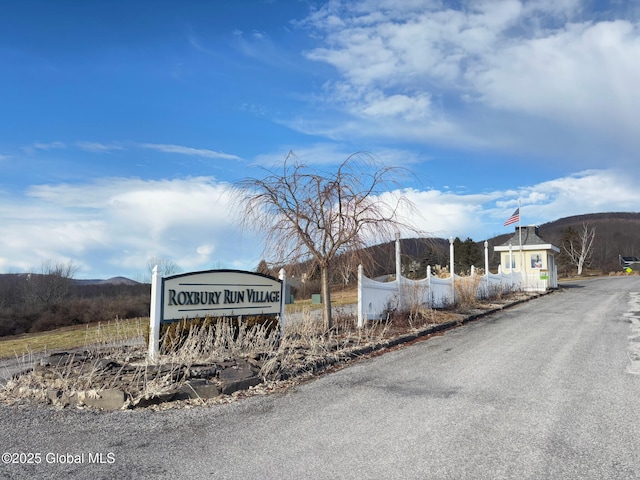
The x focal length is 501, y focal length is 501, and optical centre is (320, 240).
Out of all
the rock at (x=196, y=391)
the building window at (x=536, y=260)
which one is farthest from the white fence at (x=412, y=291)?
the building window at (x=536, y=260)

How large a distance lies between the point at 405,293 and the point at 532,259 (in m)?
25.4

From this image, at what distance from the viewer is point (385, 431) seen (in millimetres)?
5086

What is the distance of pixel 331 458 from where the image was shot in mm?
4371

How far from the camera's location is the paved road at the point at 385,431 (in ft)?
13.6

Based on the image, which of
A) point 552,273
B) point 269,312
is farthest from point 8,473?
point 552,273

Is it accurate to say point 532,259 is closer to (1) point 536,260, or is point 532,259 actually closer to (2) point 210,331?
(1) point 536,260

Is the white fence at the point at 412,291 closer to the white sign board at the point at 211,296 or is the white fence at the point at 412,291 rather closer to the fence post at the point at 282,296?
the fence post at the point at 282,296

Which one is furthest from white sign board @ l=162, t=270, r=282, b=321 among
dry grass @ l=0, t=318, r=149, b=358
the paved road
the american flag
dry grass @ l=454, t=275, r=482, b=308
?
the american flag

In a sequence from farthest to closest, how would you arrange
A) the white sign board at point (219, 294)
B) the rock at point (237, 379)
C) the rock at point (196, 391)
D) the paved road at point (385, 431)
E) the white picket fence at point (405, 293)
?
the white picket fence at point (405, 293) < the white sign board at point (219, 294) < the rock at point (237, 379) < the rock at point (196, 391) < the paved road at point (385, 431)

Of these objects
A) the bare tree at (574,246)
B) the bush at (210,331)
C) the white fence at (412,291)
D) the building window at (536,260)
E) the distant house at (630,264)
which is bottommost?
the bush at (210,331)

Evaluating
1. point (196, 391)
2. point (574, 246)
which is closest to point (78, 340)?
point (196, 391)

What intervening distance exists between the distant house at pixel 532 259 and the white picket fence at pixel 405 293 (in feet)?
44.6

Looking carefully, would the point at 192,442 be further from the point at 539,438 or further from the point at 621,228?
the point at 621,228

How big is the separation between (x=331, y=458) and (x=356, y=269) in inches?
321
